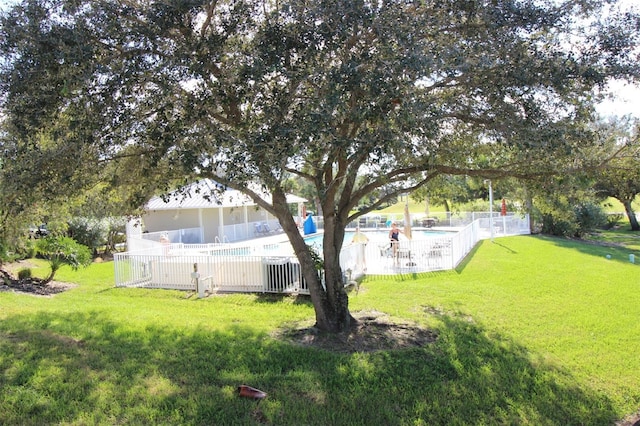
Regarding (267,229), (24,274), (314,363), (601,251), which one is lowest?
(314,363)

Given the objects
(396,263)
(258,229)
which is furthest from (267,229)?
(396,263)

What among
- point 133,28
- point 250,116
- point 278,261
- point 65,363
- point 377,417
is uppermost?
point 133,28

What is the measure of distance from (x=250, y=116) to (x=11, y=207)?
3.78m

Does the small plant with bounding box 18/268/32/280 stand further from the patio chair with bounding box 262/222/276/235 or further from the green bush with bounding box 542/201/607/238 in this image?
the green bush with bounding box 542/201/607/238

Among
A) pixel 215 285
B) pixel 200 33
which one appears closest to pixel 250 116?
→ pixel 200 33

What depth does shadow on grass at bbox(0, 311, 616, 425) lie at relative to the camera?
4.78 meters

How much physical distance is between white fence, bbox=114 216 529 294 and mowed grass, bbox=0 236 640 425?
891 millimetres

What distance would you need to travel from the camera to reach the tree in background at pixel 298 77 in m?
5.15

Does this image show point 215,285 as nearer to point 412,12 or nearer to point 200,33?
point 200,33

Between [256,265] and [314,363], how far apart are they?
20.7 ft

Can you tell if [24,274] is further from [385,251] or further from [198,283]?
[385,251]

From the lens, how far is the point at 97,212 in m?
8.52

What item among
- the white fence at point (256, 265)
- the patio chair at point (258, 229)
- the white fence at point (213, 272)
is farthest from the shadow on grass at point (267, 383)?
the patio chair at point (258, 229)

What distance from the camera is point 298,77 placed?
18.6 ft
